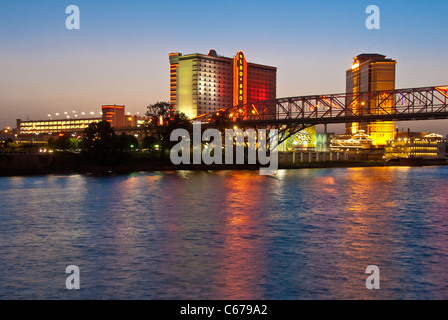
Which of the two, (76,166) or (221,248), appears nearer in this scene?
(221,248)

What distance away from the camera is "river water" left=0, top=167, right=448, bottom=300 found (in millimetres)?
13078

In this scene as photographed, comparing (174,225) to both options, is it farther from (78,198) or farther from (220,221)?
(78,198)

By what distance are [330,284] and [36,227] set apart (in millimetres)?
15470

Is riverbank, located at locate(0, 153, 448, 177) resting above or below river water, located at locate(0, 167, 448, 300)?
above

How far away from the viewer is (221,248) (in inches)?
719

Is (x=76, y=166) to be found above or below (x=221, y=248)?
above

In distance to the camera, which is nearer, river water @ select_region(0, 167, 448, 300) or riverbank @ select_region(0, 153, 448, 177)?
river water @ select_region(0, 167, 448, 300)

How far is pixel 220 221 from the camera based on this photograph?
82.7ft

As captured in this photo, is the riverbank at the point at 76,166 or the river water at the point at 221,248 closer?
the river water at the point at 221,248

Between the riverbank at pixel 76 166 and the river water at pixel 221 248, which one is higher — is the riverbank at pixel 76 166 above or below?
above

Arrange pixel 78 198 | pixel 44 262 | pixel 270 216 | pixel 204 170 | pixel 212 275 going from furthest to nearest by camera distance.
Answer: pixel 204 170 < pixel 78 198 < pixel 270 216 < pixel 44 262 < pixel 212 275

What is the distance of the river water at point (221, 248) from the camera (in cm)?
1308
